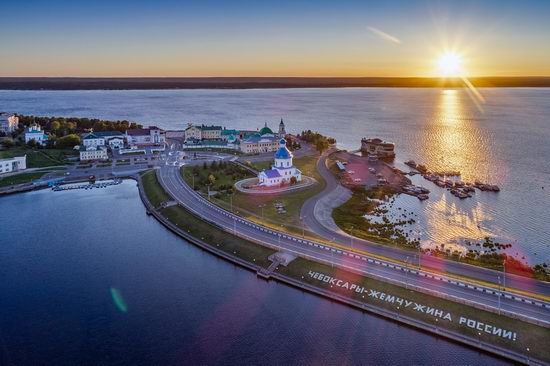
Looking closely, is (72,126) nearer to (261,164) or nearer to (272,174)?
(261,164)

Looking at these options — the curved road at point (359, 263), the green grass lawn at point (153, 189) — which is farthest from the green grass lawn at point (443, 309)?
the green grass lawn at point (153, 189)

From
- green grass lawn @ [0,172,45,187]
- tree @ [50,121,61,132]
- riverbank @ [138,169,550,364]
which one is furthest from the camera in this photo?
tree @ [50,121,61,132]

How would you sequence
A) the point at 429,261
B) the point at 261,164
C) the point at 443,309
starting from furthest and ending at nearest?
the point at 261,164
the point at 429,261
the point at 443,309

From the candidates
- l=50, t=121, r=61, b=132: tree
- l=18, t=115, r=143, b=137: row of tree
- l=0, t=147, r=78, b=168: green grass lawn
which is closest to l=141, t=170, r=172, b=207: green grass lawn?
l=0, t=147, r=78, b=168: green grass lawn

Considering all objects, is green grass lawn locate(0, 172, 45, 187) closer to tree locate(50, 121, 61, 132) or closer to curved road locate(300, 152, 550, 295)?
tree locate(50, 121, 61, 132)

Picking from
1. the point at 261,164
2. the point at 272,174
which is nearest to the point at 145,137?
the point at 261,164

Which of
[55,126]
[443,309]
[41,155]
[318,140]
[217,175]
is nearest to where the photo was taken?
[443,309]

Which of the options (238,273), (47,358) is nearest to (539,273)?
(238,273)
